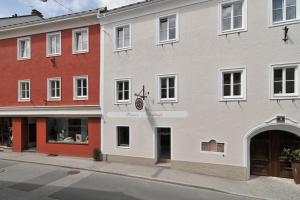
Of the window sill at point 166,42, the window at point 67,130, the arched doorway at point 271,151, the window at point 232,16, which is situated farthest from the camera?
the window at point 67,130

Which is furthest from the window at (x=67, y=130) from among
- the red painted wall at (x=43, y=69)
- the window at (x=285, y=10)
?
the window at (x=285, y=10)

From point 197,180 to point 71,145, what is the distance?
984cm

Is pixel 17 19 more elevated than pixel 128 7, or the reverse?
pixel 17 19

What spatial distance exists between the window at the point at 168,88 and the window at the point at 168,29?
223 cm

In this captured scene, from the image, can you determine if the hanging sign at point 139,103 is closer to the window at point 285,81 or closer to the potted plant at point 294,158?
the window at point 285,81

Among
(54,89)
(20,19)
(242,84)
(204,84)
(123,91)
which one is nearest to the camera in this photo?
(242,84)

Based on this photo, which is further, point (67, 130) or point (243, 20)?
point (67, 130)

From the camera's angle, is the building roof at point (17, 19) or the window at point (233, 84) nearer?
the window at point (233, 84)

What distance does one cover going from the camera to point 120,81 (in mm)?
15789

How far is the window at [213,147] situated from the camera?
1256 centimetres

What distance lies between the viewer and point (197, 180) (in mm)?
11852

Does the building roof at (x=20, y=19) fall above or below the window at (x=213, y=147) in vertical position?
above

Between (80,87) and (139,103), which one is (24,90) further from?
(139,103)

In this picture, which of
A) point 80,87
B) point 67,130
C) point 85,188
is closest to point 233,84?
point 85,188
